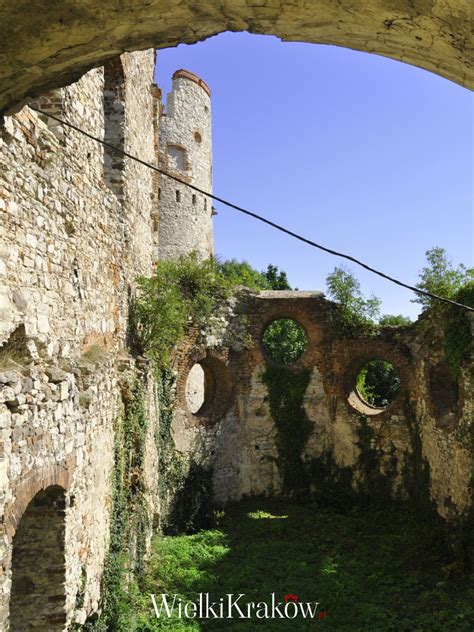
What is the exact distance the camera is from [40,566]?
4.89 m

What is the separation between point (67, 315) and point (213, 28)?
341 centimetres

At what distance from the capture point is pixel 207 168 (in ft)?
80.7

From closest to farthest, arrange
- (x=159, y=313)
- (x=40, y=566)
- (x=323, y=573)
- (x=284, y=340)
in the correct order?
(x=40, y=566) < (x=159, y=313) < (x=323, y=573) < (x=284, y=340)

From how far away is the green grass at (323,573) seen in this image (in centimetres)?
724

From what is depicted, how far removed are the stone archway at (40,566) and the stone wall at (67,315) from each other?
0.20 ft

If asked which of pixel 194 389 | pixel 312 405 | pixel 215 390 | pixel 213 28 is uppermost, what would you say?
pixel 213 28

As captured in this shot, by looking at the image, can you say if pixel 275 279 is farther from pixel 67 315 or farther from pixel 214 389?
pixel 67 315

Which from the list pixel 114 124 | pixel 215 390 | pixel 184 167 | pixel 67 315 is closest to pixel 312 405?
pixel 215 390

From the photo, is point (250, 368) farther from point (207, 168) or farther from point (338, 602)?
point (207, 168)

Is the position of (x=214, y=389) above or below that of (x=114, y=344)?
below

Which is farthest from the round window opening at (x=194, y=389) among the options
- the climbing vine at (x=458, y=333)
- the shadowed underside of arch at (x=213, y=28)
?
the shadowed underside of arch at (x=213, y=28)

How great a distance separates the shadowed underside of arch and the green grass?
20.4 ft

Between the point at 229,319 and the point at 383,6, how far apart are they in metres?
10.8

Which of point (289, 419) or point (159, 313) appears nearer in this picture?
point (159, 313)
